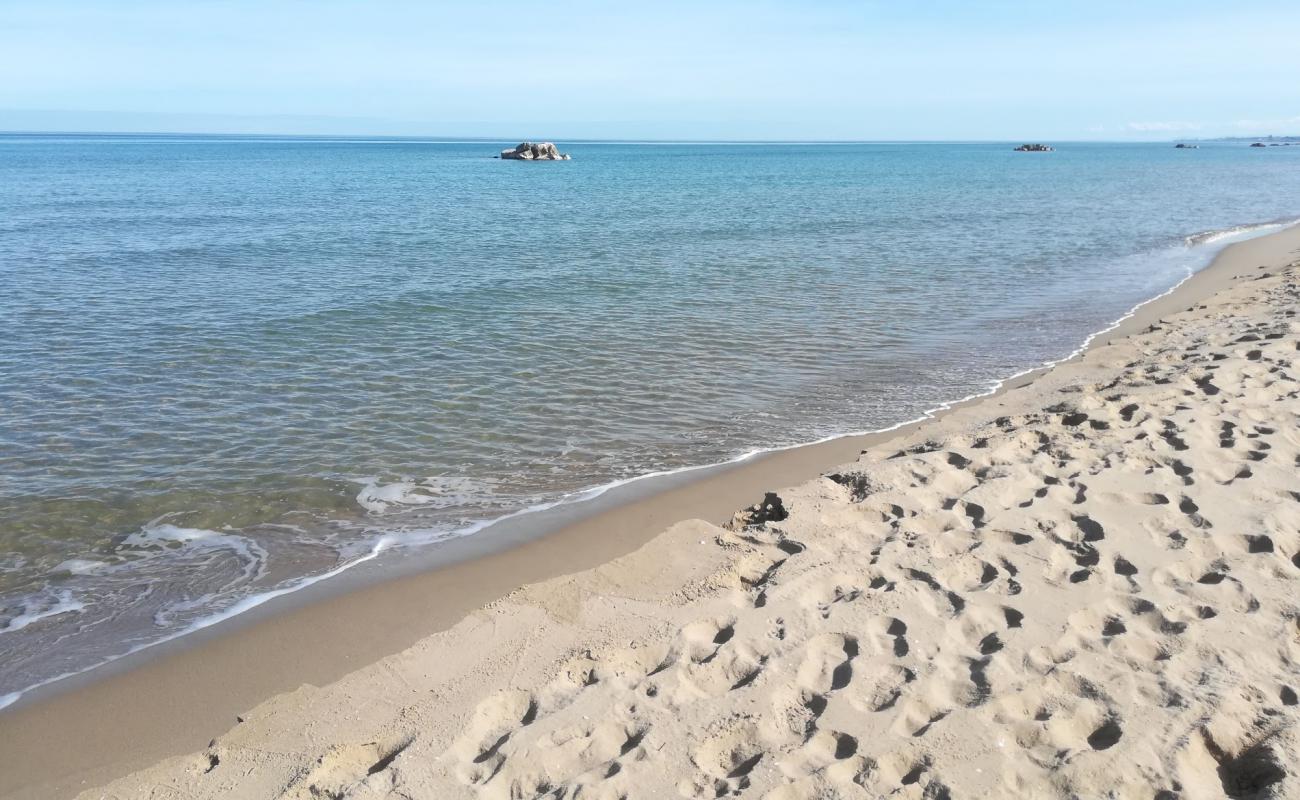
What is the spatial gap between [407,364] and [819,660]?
9829 millimetres

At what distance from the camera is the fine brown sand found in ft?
13.2

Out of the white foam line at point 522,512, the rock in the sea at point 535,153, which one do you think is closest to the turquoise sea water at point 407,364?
the white foam line at point 522,512

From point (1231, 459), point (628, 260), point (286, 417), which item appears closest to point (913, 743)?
point (1231, 459)

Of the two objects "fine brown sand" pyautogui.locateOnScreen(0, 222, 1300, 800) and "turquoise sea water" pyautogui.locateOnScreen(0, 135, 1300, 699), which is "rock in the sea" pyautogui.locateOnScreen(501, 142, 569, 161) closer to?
"turquoise sea water" pyautogui.locateOnScreen(0, 135, 1300, 699)

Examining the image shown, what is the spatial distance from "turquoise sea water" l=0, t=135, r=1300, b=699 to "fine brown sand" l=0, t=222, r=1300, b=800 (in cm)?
111

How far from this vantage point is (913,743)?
408 centimetres

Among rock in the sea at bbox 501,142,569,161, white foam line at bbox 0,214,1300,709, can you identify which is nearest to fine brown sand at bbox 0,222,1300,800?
white foam line at bbox 0,214,1300,709

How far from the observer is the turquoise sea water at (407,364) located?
7.71 m

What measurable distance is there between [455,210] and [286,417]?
98.3 ft

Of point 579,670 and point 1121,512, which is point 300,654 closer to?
point 579,670

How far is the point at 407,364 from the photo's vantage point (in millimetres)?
13172

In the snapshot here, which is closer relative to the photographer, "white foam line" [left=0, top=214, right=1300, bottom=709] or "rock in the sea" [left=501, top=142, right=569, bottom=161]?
"white foam line" [left=0, top=214, right=1300, bottom=709]

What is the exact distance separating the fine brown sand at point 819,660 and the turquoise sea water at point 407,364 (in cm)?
111

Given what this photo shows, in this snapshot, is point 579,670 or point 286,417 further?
point 286,417
